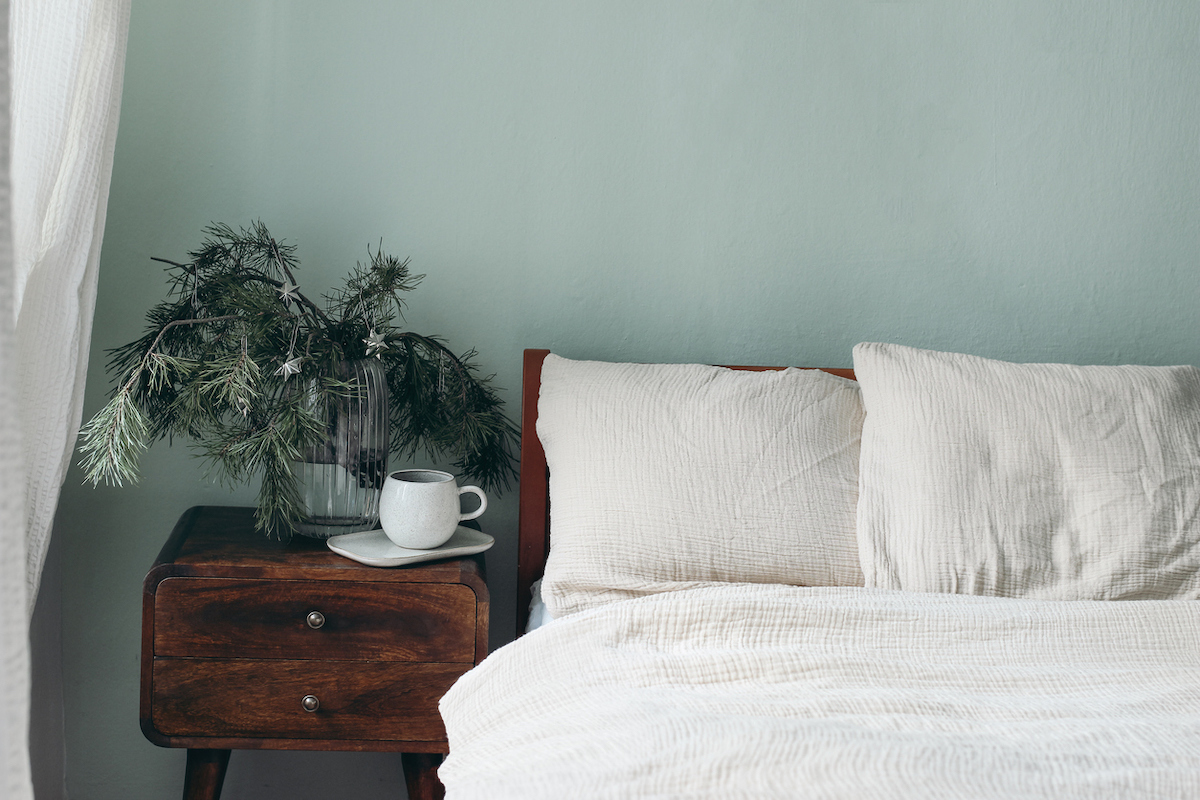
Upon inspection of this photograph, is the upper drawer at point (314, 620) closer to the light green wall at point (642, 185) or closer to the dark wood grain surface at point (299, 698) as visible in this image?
the dark wood grain surface at point (299, 698)

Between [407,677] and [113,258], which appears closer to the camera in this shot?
[407,677]

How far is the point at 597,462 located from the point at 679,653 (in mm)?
434

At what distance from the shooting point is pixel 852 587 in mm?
1260

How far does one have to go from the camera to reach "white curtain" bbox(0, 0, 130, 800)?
100 cm

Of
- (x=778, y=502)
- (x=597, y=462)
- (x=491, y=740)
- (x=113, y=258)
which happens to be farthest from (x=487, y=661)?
(x=113, y=258)

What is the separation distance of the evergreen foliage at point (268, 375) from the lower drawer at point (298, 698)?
0.25 m

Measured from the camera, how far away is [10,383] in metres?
0.34

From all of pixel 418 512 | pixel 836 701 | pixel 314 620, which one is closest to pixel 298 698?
pixel 314 620

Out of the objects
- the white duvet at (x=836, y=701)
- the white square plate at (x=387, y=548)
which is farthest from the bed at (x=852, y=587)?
the white square plate at (x=387, y=548)

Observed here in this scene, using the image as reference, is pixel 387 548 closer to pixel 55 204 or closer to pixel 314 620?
pixel 314 620

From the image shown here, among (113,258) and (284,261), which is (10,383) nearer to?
(284,261)

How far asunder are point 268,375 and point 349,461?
0.64ft

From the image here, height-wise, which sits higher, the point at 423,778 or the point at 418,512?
the point at 418,512

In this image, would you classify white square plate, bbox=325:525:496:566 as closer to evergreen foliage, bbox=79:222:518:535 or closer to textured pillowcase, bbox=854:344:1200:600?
evergreen foliage, bbox=79:222:518:535
